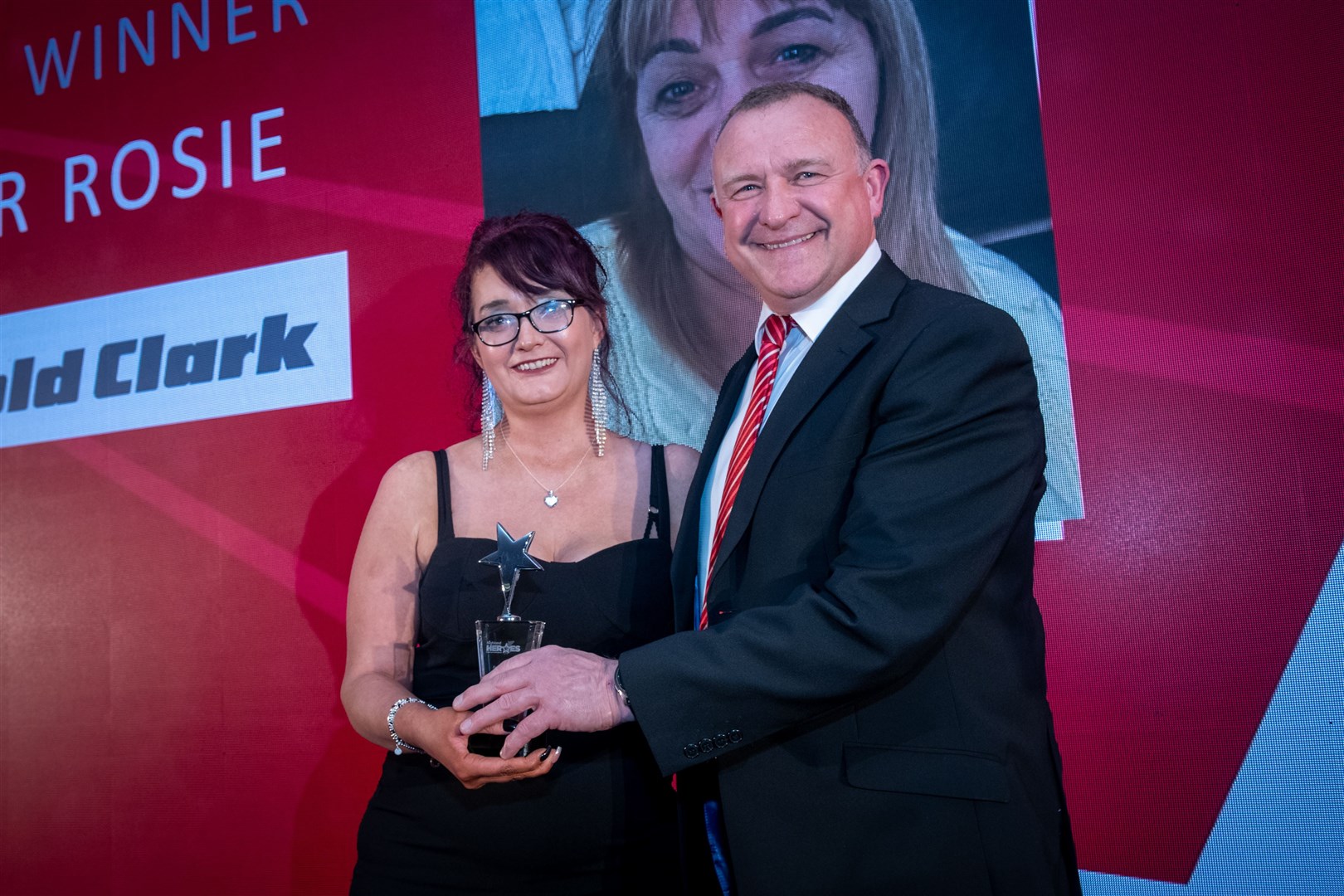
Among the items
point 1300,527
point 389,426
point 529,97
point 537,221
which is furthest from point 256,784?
point 1300,527

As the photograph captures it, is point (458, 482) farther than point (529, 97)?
No

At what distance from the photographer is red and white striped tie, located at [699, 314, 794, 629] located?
1.45 m

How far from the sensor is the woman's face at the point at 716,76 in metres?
2.58

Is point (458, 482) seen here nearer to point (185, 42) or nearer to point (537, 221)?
point (537, 221)

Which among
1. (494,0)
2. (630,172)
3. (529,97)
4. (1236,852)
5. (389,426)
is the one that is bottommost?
(1236,852)

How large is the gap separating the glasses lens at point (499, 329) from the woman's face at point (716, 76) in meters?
0.81

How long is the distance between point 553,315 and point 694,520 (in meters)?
0.65

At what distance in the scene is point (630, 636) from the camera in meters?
1.89

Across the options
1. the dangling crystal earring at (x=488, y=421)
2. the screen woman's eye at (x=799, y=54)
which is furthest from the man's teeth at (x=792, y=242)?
the screen woman's eye at (x=799, y=54)

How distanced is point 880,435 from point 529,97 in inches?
80.1

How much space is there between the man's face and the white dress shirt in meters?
0.02

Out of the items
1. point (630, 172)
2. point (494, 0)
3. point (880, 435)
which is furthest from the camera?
point (494, 0)

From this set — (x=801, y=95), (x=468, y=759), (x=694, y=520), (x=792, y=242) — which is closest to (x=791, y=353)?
(x=792, y=242)

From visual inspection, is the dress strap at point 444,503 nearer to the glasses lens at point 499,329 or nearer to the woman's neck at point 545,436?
the woman's neck at point 545,436
